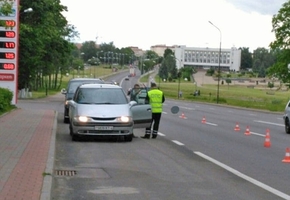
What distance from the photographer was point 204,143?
66.9 feet

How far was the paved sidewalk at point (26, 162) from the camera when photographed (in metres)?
9.91

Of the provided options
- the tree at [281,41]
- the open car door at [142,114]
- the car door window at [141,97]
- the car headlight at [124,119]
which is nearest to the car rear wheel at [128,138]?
the car headlight at [124,119]

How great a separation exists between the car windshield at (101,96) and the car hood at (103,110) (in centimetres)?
60

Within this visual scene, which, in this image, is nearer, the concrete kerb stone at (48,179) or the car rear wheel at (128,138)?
the concrete kerb stone at (48,179)

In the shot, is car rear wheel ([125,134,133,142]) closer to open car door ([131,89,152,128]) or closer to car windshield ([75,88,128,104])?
open car door ([131,89,152,128])

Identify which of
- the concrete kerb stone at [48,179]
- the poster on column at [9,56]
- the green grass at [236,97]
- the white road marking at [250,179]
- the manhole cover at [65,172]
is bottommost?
the green grass at [236,97]

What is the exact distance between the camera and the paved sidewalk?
32.5 feet

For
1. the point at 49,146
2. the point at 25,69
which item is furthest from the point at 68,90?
the point at 25,69

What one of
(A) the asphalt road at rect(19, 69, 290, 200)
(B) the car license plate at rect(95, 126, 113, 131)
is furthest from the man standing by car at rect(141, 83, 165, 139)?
(B) the car license plate at rect(95, 126, 113, 131)

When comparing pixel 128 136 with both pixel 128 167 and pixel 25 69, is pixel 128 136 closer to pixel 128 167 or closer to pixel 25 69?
pixel 128 167

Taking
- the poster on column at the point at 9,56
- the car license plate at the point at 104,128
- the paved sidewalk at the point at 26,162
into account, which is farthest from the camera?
the poster on column at the point at 9,56

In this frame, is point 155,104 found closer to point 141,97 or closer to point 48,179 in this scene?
point 141,97

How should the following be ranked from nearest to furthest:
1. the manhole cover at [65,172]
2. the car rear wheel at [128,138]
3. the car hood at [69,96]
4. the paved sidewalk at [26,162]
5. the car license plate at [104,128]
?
the paved sidewalk at [26,162], the manhole cover at [65,172], the car license plate at [104,128], the car rear wheel at [128,138], the car hood at [69,96]

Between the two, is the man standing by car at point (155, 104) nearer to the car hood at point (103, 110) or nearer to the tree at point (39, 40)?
the car hood at point (103, 110)
